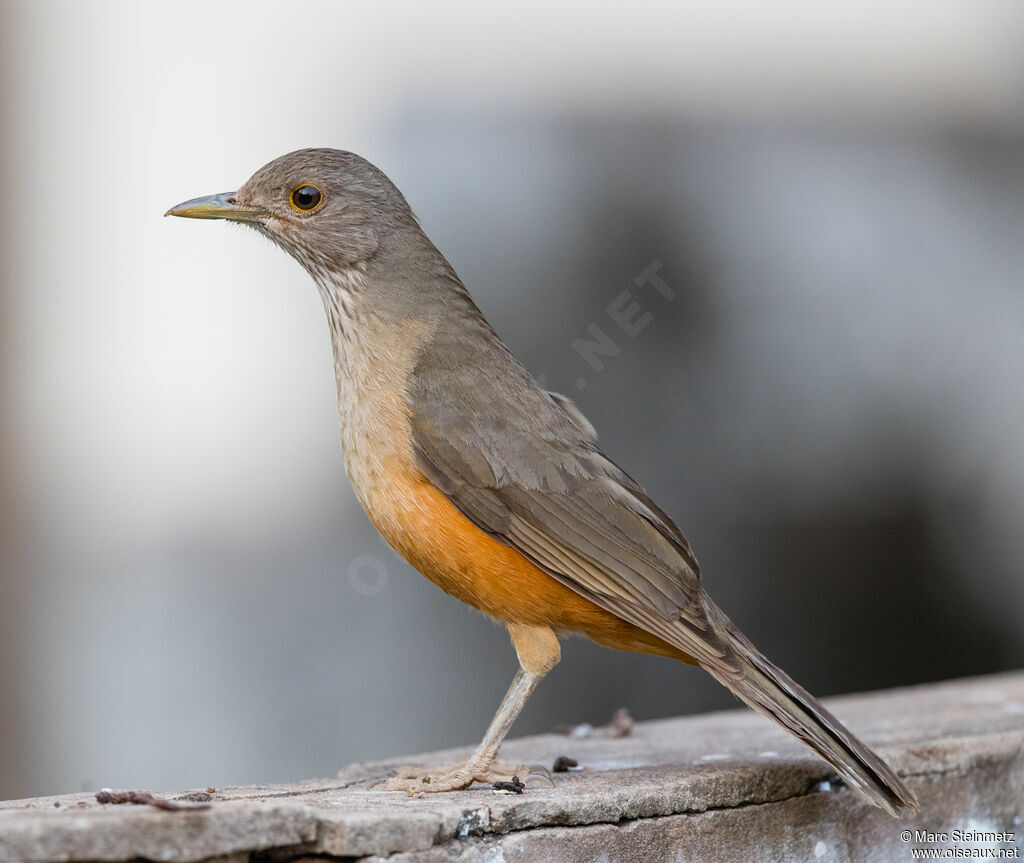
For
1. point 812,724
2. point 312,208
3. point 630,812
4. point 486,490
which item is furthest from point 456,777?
point 312,208

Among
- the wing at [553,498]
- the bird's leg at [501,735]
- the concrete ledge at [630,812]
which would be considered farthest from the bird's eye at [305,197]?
the concrete ledge at [630,812]

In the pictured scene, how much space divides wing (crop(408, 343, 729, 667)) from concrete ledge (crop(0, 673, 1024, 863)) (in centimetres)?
47

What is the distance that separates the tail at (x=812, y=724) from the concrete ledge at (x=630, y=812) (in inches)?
9.7

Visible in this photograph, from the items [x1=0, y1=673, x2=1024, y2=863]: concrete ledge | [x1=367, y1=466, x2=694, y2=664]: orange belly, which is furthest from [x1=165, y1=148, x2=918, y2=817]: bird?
[x1=0, y1=673, x2=1024, y2=863]: concrete ledge

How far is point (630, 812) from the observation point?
11.1 ft

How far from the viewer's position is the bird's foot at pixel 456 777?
3564mm

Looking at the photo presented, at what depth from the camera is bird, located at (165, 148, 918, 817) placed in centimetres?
367

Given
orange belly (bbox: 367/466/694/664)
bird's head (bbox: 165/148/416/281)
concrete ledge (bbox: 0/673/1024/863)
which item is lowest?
concrete ledge (bbox: 0/673/1024/863)

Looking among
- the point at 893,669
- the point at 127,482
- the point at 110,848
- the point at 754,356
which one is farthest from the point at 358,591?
the point at 110,848

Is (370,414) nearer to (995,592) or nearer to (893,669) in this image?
(893,669)

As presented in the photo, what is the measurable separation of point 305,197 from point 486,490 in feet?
3.92

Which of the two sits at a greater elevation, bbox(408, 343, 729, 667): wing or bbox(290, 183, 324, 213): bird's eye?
bbox(290, 183, 324, 213): bird's eye

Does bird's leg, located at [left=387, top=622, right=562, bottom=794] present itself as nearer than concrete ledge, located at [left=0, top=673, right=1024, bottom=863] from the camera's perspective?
No

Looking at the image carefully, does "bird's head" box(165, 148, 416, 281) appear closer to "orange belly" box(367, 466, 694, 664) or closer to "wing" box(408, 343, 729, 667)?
"wing" box(408, 343, 729, 667)
